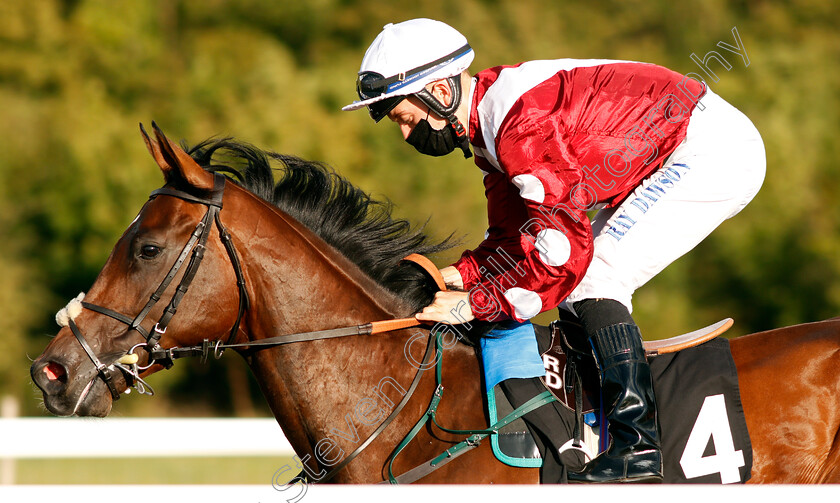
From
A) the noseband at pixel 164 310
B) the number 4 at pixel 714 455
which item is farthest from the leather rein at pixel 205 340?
the number 4 at pixel 714 455

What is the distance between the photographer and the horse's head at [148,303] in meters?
2.60

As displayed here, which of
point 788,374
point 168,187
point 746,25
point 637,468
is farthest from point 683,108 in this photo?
point 746,25

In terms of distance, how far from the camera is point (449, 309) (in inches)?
112

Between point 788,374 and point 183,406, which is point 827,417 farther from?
point 183,406

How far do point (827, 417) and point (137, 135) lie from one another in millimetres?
13591

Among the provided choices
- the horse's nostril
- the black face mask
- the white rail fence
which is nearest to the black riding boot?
the black face mask

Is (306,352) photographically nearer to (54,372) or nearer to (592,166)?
(54,372)

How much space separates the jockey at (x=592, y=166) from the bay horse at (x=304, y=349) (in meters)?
0.27

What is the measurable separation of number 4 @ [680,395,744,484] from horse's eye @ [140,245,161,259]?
1.86 meters

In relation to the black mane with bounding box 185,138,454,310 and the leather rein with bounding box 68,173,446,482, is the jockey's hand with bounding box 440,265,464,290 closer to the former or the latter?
the black mane with bounding box 185,138,454,310

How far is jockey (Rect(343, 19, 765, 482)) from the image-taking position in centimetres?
257

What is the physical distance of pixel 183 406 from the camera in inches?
620

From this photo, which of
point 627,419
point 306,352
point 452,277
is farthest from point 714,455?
point 306,352

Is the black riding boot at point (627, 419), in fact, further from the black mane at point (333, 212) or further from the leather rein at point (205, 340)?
the black mane at point (333, 212)
